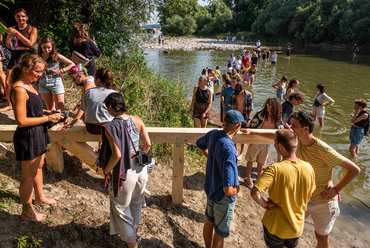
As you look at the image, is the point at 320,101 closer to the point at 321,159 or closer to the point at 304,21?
the point at 321,159

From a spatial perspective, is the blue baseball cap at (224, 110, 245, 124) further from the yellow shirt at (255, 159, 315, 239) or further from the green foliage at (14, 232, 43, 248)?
the green foliage at (14, 232, 43, 248)

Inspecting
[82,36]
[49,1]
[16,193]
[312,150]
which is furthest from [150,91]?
[312,150]

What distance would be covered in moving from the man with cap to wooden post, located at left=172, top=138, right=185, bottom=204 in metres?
0.76

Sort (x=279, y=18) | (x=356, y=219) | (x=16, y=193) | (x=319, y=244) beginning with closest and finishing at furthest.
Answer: (x=319, y=244), (x=16, y=193), (x=356, y=219), (x=279, y=18)

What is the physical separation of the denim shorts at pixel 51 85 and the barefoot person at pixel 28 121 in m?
1.73

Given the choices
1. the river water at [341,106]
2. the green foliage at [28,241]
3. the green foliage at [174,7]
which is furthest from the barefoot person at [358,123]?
the green foliage at [28,241]

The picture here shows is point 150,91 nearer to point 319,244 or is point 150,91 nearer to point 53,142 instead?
point 53,142

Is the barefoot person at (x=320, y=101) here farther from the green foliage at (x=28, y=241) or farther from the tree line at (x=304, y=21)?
the tree line at (x=304, y=21)

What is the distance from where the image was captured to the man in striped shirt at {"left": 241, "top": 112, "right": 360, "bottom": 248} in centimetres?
277

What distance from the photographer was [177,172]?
12.4 feet

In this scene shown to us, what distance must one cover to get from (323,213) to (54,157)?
11.5 feet

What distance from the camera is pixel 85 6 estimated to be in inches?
348

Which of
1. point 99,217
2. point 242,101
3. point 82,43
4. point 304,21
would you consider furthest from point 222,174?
point 304,21

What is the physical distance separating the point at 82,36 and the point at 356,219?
6.06 metres
